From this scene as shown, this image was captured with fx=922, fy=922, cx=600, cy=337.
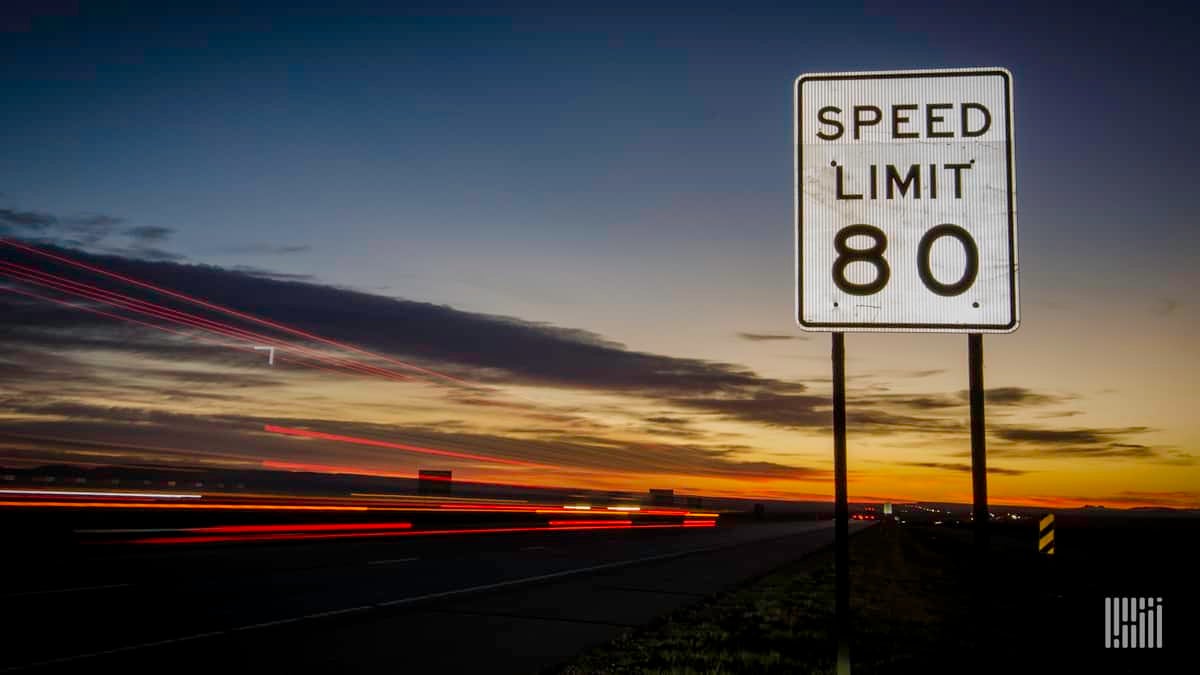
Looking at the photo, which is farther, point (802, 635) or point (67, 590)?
point (67, 590)

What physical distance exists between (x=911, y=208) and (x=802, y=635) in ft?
27.2

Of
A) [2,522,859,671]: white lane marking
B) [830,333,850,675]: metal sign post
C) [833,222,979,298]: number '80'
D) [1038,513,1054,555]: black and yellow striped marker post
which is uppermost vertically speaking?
[833,222,979,298]: number '80'

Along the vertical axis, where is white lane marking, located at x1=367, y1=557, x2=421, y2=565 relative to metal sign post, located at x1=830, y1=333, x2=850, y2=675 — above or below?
below

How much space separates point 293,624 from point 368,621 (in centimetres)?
95

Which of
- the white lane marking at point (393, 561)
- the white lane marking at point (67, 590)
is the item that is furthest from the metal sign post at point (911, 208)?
the white lane marking at point (393, 561)

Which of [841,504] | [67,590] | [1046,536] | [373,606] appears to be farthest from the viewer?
[1046,536]

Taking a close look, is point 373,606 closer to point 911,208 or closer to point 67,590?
point 67,590

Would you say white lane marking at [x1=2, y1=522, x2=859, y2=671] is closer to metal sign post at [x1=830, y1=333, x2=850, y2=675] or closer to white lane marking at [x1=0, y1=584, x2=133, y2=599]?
white lane marking at [x1=0, y1=584, x2=133, y2=599]

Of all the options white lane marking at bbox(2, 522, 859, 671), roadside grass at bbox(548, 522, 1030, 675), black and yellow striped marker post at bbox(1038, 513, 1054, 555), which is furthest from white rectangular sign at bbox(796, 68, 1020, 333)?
black and yellow striped marker post at bbox(1038, 513, 1054, 555)

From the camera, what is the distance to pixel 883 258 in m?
4.17

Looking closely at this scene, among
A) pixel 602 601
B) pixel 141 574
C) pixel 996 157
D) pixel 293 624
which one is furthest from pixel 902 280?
pixel 141 574

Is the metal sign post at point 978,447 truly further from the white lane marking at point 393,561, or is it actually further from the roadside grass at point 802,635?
the white lane marking at point 393,561

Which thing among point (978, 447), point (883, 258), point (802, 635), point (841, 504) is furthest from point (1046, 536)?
point (883, 258)

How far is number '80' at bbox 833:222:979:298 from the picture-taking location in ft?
13.5
